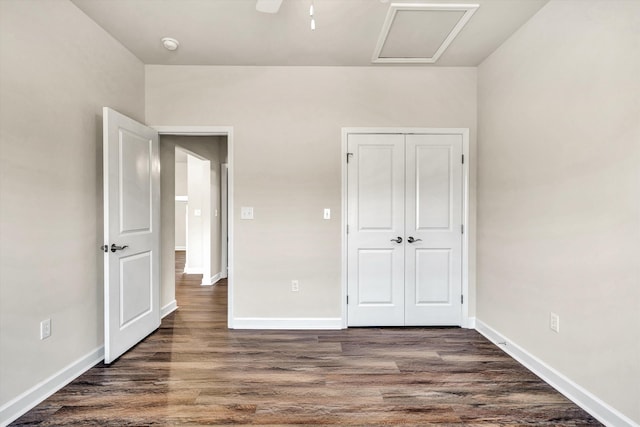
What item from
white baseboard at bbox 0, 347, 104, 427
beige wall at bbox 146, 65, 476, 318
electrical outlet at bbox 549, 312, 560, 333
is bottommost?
white baseboard at bbox 0, 347, 104, 427

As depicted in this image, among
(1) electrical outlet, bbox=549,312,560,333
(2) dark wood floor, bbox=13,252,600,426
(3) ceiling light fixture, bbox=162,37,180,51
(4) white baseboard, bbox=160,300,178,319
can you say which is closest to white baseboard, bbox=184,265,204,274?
(4) white baseboard, bbox=160,300,178,319

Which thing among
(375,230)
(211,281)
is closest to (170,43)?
(375,230)

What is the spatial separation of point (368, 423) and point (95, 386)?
1891mm

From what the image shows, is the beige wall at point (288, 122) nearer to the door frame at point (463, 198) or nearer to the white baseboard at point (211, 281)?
the door frame at point (463, 198)

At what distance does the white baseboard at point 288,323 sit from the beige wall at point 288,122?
5 centimetres

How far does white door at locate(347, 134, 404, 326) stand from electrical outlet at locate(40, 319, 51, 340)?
7.80 feet

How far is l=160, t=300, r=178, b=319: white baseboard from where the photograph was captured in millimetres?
3399

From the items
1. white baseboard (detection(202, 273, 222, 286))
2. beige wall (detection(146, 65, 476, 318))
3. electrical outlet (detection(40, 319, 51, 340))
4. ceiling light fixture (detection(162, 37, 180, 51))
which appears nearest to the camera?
electrical outlet (detection(40, 319, 51, 340))

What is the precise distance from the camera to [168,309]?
3527mm

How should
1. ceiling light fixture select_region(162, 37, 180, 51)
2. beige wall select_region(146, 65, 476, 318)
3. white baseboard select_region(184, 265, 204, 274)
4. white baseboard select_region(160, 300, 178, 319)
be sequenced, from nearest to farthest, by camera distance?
ceiling light fixture select_region(162, 37, 180, 51) < beige wall select_region(146, 65, 476, 318) < white baseboard select_region(160, 300, 178, 319) < white baseboard select_region(184, 265, 204, 274)

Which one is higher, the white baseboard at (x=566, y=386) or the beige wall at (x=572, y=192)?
the beige wall at (x=572, y=192)

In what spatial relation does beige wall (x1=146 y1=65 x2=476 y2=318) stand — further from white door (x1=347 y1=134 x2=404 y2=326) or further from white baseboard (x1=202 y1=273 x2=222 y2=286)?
white baseboard (x1=202 y1=273 x2=222 y2=286)

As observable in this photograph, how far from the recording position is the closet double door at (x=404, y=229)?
3.08 metres

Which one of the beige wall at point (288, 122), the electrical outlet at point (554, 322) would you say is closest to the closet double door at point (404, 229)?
the beige wall at point (288, 122)
